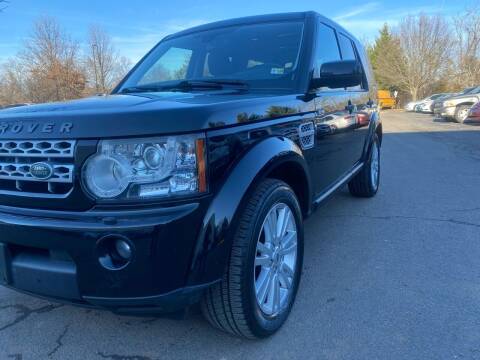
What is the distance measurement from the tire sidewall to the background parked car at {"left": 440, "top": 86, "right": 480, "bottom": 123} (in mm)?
17251

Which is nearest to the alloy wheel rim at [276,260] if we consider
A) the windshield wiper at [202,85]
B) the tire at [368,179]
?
the windshield wiper at [202,85]

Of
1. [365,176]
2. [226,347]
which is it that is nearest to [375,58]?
[365,176]

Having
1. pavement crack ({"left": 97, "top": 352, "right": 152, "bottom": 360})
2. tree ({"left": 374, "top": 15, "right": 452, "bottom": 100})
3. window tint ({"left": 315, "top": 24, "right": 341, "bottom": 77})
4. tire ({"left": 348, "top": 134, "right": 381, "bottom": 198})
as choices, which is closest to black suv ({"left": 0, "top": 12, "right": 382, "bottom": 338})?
pavement crack ({"left": 97, "top": 352, "right": 152, "bottom": 360})

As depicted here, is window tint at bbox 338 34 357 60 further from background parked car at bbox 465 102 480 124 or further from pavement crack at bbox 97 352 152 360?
background parked car at bbox 465 102 480 124

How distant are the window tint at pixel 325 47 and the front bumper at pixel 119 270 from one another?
1.80 m

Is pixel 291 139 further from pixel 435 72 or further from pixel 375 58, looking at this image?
pixel 375 58

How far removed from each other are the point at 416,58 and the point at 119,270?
51189 millimetres

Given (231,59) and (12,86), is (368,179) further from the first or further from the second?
(12,86)

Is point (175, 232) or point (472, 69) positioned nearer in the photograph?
point (175, 232)

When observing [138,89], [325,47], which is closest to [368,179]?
[325,47]

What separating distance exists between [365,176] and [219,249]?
3.68 meters

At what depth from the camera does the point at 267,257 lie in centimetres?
224

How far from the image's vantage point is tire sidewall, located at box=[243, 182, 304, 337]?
78.3 inches

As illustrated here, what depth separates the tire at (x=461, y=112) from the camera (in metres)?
17.5
